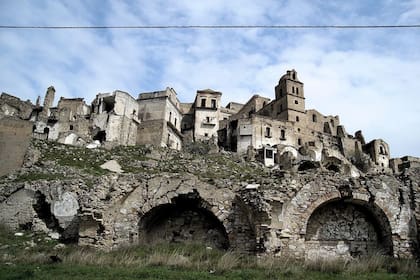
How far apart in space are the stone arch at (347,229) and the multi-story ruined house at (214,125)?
25.9m

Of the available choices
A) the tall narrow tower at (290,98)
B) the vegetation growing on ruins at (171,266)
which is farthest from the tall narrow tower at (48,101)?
the vegetation growing on ruins at (171,266)

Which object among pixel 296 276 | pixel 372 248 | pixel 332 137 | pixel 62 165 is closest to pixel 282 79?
pixel 332 137

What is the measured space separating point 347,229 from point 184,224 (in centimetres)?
646

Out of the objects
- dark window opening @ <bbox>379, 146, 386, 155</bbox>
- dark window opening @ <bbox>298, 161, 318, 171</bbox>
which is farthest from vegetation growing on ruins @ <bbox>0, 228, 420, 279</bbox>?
dark window opening @ <bbox>379, 146, 386, 155</bbox>

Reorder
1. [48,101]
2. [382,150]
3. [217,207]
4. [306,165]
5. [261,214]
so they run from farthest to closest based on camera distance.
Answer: [382,150] → [48,101] → [306,165] → [217,207] → [261,214]

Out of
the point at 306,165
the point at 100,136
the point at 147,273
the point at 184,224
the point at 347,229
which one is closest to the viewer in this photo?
the point at 147,273

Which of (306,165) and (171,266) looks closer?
(171,266)

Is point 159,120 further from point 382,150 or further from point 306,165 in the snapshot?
point 382,150

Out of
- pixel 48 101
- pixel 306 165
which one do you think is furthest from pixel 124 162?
pixel 48 101

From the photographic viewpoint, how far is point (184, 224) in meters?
14.8

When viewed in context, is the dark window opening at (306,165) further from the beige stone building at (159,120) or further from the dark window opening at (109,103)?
the dark window opening at (109,103)

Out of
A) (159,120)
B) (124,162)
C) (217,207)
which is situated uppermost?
(159,120)

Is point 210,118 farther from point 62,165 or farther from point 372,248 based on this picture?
point 372,248

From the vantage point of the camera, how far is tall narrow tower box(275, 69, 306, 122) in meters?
59.0
